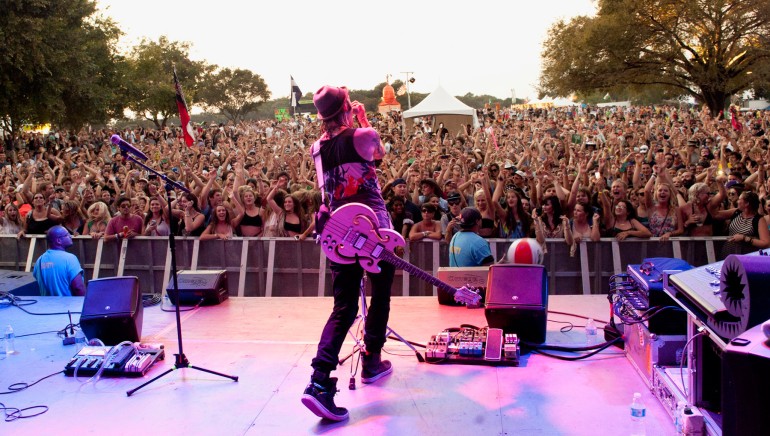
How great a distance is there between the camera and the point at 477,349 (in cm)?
470

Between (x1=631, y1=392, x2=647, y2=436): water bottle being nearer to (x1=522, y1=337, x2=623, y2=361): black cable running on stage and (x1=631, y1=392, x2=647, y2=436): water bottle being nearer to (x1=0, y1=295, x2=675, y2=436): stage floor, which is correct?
(x1=0, y1=295, x2=675, y2=436): stage floor

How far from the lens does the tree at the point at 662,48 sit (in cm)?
2748

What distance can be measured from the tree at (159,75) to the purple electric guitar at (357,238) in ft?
113

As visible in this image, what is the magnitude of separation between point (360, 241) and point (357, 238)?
24mm

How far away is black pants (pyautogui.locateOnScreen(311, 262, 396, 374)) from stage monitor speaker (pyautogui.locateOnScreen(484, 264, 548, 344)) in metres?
0.99

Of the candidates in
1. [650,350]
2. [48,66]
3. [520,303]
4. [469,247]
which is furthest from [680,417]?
[48,66]

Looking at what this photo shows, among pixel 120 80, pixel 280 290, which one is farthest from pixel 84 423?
pixel 120 80

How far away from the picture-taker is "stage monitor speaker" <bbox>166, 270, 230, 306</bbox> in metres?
6.47

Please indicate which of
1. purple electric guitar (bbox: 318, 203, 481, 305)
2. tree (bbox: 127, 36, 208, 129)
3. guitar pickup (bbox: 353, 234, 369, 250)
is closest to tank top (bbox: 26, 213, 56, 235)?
purple electric guitar (bbox: 318, 203, 481, 305)

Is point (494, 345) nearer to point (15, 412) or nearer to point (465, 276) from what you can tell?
point (465, 276)

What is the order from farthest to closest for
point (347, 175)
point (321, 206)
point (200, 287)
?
point (200, 287) → point (321, 206) → point (347, 175)

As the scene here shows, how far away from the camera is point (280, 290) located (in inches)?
317

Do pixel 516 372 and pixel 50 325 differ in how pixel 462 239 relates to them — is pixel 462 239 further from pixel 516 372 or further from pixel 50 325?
pixel 50 325

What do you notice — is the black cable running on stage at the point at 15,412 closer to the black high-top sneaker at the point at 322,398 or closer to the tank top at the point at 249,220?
the black high-top sneaker at the point at 322,398
